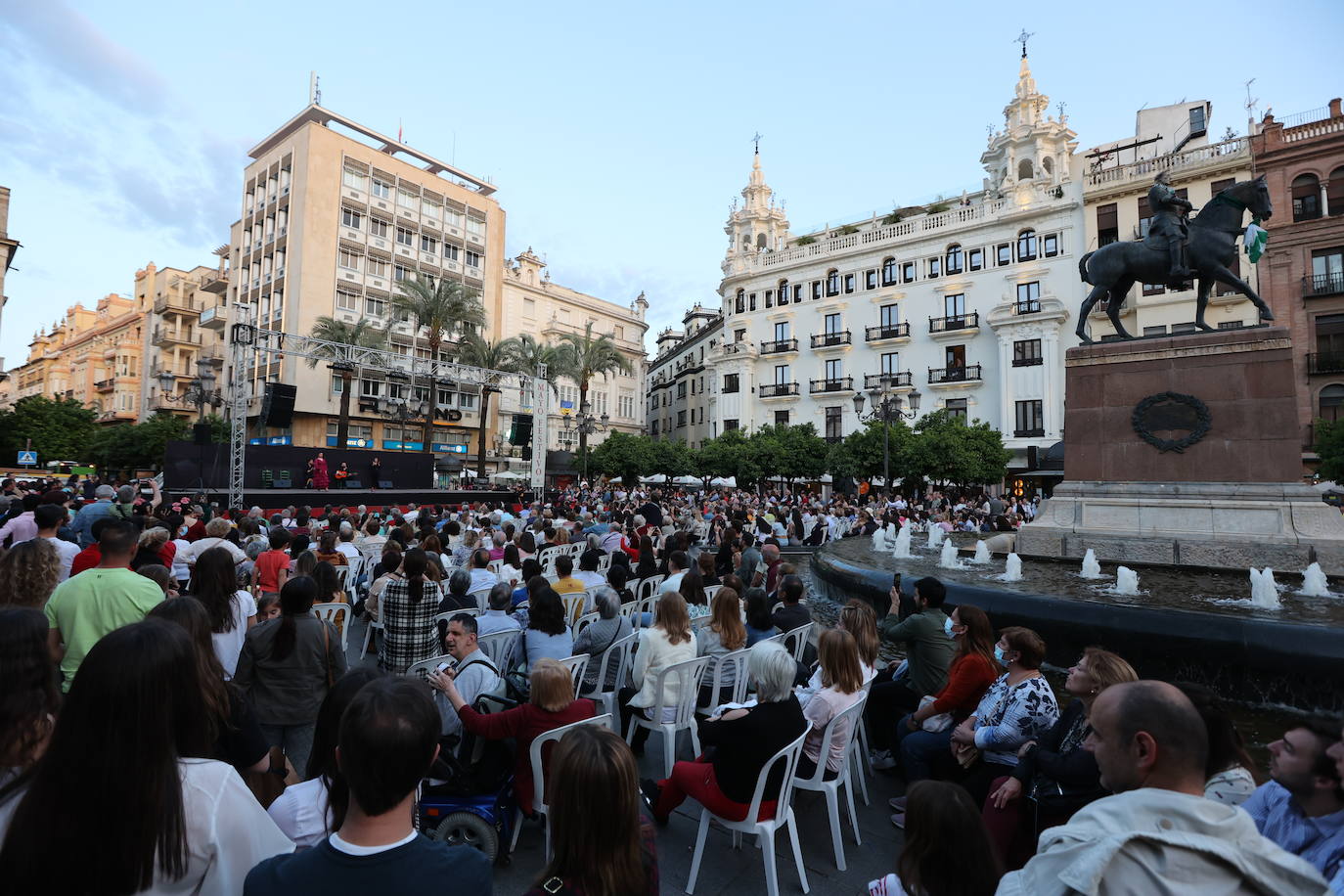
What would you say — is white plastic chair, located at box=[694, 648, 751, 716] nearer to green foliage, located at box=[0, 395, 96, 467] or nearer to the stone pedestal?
the stone pedestal

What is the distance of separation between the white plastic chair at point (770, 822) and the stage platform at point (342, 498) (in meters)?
16.7

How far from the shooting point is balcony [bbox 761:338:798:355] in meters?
46.5

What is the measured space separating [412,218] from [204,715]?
52.3 m

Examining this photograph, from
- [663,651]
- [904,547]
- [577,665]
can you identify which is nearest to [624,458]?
[904,547]

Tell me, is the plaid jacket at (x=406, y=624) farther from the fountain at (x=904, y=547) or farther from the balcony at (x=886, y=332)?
the balcony at (x=886, y=332)

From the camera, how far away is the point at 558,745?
2.03 meters

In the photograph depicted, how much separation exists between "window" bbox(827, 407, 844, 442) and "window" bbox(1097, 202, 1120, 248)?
1755 centimetres

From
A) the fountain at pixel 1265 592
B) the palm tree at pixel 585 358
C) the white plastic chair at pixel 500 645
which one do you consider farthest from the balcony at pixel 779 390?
the white plastic chair at pixel 500 645

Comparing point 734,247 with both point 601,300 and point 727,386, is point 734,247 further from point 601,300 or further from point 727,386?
point 601,300

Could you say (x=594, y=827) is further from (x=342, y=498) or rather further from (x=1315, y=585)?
(x=342, y=498)

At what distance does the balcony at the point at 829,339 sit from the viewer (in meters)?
44.6

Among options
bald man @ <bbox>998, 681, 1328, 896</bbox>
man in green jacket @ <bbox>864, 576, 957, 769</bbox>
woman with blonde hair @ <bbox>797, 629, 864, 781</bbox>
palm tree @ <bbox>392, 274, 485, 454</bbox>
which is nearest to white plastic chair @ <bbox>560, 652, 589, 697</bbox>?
woman with blonde hair @ <bbox>797, 629, 864, 781</bbox>

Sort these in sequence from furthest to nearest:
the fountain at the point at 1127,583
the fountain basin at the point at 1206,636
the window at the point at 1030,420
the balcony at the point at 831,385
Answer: the balcony at the point at 831,385, the window at the point at 1030,420, the fountain at the point at 1127,583, the fountain basin at the point at 1206,636

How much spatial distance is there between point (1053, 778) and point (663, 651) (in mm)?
2570
